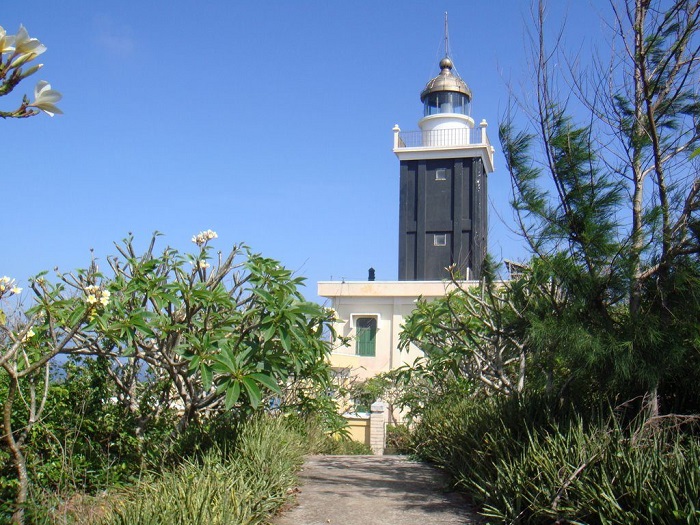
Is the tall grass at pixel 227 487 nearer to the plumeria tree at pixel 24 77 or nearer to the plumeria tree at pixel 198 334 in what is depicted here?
the plumeria tree at pixel 198 334

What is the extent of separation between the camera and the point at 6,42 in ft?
7.76

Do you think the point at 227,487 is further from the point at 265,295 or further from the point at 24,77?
the point at 24,77

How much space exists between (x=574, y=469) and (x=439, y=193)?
3008 centimetres

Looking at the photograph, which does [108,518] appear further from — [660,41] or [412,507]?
[660,41]

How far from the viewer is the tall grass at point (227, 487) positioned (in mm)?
4918

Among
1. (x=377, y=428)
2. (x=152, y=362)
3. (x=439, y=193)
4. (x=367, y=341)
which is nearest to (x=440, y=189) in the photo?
(x=439, y=193)

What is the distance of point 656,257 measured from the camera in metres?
6.16

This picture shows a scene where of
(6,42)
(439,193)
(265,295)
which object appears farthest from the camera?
(439,193)

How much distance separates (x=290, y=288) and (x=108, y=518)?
2757 mm

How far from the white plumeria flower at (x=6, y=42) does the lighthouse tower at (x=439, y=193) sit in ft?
106

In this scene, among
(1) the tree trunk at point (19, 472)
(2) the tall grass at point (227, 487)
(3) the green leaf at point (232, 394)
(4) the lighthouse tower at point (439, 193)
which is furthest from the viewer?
(4) the lighthouse tower at point (439, 193)

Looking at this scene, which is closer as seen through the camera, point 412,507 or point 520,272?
point 412,507

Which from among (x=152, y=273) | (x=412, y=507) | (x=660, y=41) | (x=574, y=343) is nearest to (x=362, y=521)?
(x=412, y=507)

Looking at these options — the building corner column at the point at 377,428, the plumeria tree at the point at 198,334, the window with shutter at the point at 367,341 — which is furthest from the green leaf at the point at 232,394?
the window with shutter at the point at 367,341
